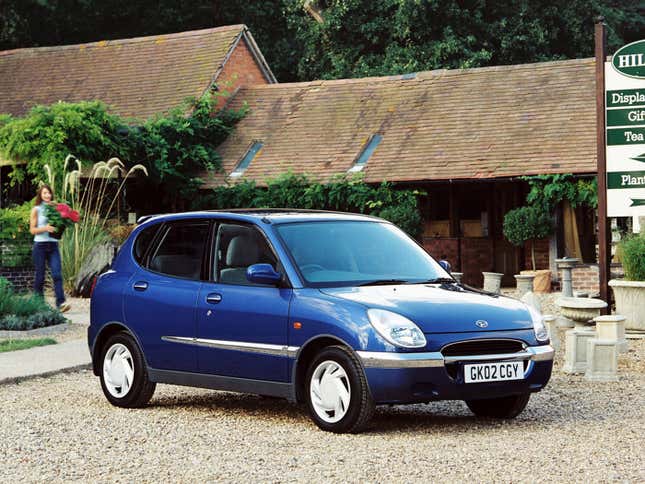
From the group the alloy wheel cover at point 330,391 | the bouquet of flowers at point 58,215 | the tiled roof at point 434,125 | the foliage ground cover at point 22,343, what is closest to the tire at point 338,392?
the alloy wheel cover at point 330,391

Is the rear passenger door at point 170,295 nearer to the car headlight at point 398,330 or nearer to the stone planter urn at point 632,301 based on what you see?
the car headlight at point 398,330

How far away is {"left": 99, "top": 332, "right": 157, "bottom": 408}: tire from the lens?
1026cm

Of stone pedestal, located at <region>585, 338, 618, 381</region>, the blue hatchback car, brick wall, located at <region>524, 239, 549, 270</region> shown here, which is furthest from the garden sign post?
brick wall, located at <region>524, 239, 549, 270</region>

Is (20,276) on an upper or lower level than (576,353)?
upper

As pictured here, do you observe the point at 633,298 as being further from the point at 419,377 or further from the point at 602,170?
the point at 419,377

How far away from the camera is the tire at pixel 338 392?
28.1 feet

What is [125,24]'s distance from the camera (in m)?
45.9

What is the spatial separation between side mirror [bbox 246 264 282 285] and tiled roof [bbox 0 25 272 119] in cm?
2408

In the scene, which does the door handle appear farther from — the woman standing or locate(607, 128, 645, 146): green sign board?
the woman standing

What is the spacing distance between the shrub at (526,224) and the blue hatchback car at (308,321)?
16.2 metres

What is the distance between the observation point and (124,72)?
35.6m

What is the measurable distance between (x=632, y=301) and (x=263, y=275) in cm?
826

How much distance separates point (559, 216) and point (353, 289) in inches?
726

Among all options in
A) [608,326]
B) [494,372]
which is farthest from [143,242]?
[608,326]
